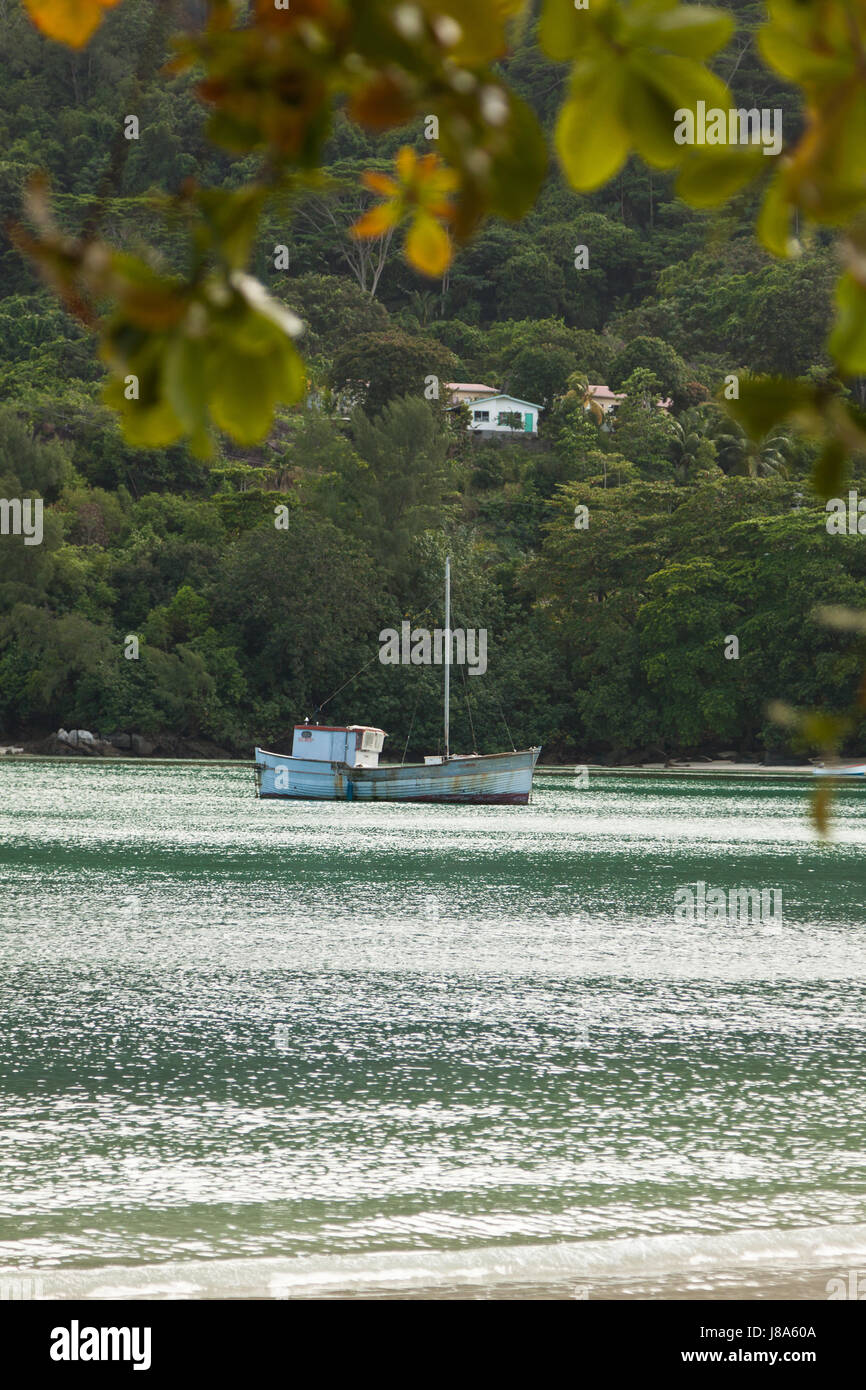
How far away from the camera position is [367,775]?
38312 mm

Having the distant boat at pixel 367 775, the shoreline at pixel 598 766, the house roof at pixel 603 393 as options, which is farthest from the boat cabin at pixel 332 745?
the house roof at pixel 603 393

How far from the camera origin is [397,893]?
58.6ft

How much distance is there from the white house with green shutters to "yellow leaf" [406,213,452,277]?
222 ft

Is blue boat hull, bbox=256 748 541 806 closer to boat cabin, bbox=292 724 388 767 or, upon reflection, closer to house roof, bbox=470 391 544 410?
boat cabin, bbox=292 724 388 767

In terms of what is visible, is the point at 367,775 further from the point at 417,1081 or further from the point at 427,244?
the point at 427,244

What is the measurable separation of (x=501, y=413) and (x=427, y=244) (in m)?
68.3

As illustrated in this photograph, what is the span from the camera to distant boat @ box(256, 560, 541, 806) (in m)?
37.4

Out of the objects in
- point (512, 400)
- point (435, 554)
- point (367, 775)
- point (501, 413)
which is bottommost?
point (367, 775)

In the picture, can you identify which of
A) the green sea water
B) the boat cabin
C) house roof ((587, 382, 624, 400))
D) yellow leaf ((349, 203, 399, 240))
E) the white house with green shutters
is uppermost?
house roof ((587, 382, 624, 400))

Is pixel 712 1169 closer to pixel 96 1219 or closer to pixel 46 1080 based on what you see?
pixel 96 1219

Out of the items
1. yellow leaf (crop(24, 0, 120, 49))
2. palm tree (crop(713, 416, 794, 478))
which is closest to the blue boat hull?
palm tree (crop(713, 416, 794, 478))

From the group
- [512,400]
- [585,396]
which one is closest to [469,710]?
[585,396]

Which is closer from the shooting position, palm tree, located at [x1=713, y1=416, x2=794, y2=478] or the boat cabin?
the boat cabin
